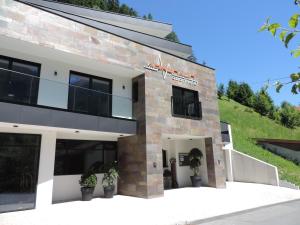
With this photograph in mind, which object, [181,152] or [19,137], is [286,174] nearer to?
[181,152]

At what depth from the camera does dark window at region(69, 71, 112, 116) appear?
34.7 feet

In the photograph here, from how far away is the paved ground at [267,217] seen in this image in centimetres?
735

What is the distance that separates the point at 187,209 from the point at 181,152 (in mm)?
7770

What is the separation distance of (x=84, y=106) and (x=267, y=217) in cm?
813

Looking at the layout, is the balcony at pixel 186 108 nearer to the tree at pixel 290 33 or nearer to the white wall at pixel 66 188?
the white wall at pixel 66 188

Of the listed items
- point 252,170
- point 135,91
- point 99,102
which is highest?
point 135,91

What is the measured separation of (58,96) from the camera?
1064 centimetres

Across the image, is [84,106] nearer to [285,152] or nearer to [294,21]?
[294,21]

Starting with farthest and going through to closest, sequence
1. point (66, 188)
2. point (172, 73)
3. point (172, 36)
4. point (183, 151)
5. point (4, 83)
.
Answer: point (172, 36) < point (183, 151) < point (172, 73) < point (66, 188) < point (4, 83)

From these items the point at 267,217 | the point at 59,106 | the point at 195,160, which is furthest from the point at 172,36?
the point at 267,217

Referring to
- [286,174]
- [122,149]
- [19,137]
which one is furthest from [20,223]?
[286,174]

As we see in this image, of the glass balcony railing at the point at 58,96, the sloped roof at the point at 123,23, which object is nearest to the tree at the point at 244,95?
the sloped roof at the point at 123,23

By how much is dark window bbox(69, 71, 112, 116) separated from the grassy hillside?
1318cm

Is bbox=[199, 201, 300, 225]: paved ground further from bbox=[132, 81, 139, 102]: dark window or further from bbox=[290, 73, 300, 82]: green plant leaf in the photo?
bbox=[132, 81, 139, 102]: dark window
